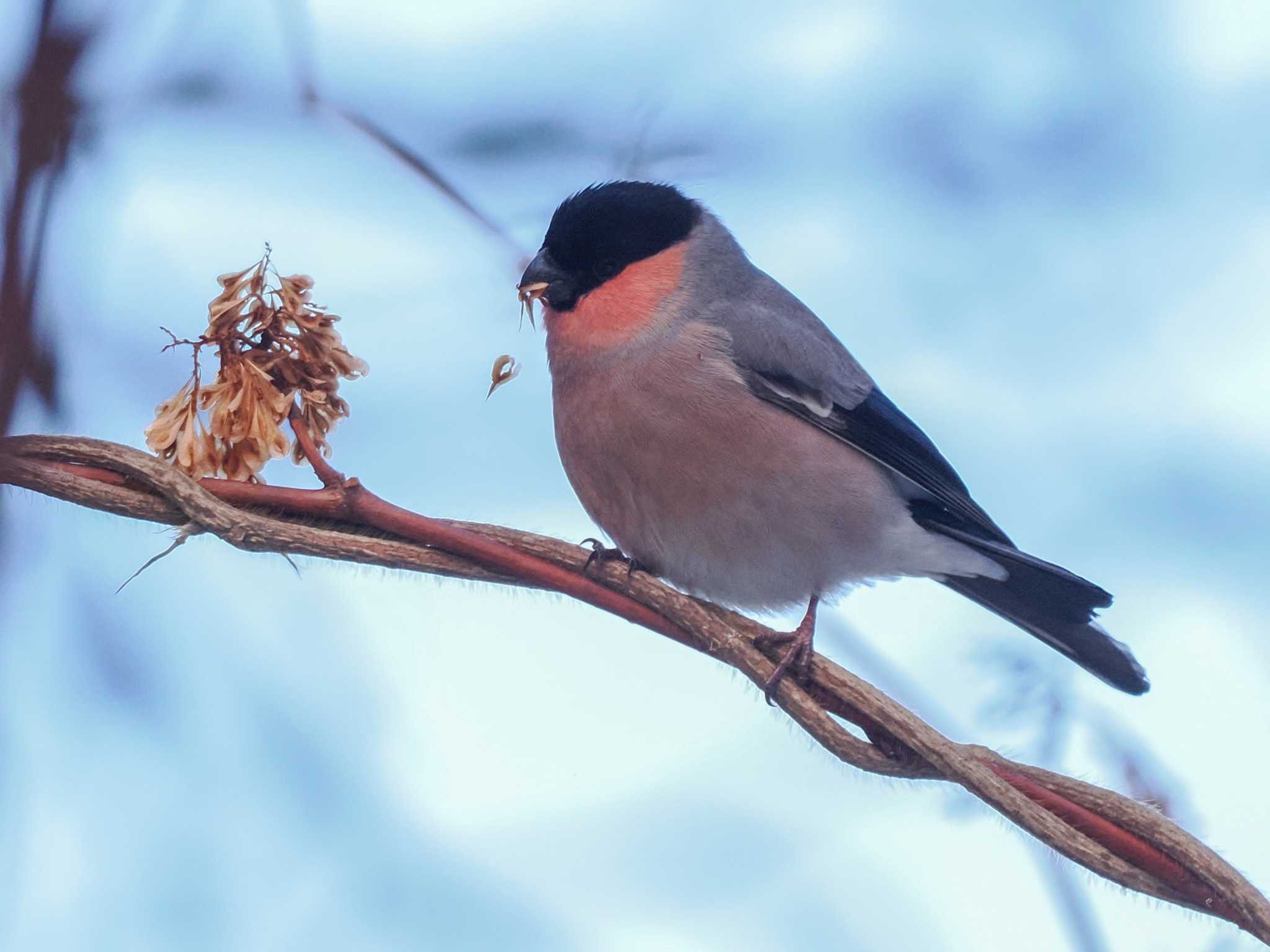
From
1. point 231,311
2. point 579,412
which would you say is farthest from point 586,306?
point 231,311

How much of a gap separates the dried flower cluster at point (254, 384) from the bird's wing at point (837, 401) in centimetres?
100

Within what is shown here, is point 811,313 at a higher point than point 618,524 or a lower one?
higher

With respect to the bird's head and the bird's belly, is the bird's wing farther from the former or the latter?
the bird's head

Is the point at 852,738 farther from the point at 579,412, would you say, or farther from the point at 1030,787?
the point at 579,412

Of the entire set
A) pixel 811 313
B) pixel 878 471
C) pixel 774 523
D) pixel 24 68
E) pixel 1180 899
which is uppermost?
pixel 811 313

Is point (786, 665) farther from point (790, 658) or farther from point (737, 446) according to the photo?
point (737, 446)

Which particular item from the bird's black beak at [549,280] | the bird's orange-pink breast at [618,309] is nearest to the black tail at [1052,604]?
the bird's orange-pink breast at [618,309]

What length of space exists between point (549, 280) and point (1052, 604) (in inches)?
45.3

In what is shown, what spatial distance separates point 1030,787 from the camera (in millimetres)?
1368

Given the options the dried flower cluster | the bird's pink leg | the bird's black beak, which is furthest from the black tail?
the dried flower cluster

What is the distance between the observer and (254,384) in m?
1.50

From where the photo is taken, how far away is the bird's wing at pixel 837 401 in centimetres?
238

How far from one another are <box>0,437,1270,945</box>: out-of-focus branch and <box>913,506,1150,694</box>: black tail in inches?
34.3

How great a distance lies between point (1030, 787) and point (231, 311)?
1044mm
